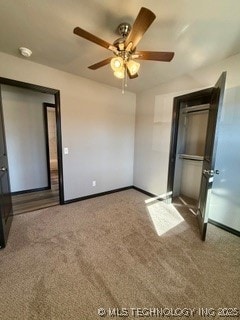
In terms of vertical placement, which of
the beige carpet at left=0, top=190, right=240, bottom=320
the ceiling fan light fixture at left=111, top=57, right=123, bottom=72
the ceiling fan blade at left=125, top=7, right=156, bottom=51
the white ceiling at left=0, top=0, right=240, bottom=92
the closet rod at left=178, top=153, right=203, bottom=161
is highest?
the white ceiling at left=0, top=0, right=240, bottom=92

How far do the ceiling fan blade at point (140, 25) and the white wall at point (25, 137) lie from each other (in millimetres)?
2866

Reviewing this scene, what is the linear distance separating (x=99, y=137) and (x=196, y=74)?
84.2 inches

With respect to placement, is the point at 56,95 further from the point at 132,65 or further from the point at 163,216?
the point at 163,216

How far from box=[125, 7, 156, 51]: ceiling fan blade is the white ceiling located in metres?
0.29

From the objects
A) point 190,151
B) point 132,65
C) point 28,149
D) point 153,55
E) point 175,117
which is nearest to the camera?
point 153,55

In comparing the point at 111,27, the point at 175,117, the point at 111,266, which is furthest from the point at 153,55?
the point at 111,266

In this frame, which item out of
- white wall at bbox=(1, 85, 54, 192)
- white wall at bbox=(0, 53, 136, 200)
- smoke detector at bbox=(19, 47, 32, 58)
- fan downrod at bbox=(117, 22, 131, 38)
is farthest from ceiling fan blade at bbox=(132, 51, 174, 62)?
white wall at bbox=(1, 85, 54, 192)

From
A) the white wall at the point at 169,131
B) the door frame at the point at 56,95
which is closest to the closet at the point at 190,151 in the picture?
the white wall at the point at 169,131

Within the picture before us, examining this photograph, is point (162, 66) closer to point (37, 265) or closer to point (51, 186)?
point (37, 265)

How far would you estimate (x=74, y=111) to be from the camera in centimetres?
291

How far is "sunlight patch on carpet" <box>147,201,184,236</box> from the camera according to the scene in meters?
2.34

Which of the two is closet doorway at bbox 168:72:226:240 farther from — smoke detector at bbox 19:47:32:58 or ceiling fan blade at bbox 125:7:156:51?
smoke detector at bbox 19:47:32:58

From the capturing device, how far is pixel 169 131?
10.1 feet

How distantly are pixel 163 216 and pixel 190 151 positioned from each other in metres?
1.59
